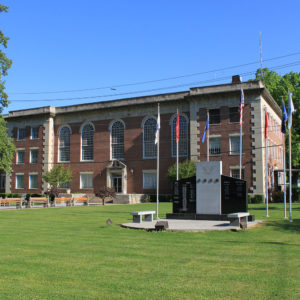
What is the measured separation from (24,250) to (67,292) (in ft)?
15.1

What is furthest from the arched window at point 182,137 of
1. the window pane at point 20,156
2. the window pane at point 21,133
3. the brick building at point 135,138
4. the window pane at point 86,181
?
the window pane at point 21,133

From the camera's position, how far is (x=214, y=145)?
142ft

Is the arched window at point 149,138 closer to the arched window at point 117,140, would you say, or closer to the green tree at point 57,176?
the arched window at point 117,140

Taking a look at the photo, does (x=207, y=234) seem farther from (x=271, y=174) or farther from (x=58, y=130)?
(x=58, y=130)

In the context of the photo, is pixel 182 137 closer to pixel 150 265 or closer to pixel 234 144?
pixel 234 144

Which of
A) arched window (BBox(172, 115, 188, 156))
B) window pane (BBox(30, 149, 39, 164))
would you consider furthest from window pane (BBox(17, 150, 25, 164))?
arched window (BBox(172, 115, 188, 156))

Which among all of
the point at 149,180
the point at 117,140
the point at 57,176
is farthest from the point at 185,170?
the point at 57,176

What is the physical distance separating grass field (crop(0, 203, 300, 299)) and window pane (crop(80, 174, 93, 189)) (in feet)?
119

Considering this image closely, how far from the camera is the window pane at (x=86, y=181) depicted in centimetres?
5044

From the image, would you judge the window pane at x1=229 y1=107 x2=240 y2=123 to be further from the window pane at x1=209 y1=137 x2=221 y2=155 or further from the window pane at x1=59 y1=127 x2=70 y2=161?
the window pane at x1=59 y1=127 x2=70 y2=161

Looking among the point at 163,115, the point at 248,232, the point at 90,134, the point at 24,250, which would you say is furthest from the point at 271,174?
the point at 24,250

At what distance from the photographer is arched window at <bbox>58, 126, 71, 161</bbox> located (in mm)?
52656

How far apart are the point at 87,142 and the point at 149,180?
10140 millimetres

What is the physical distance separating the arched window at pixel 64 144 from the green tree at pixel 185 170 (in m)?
16.6
